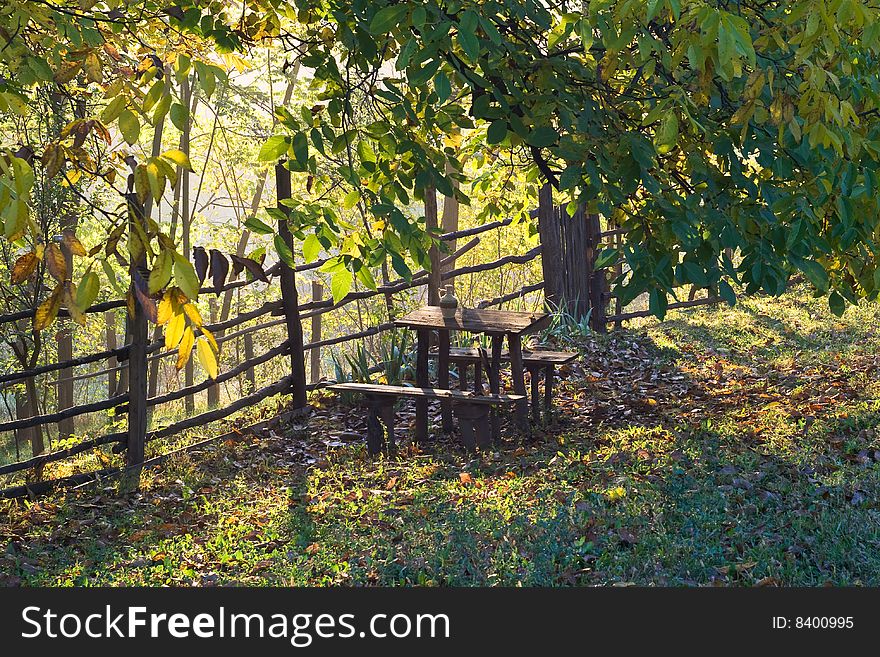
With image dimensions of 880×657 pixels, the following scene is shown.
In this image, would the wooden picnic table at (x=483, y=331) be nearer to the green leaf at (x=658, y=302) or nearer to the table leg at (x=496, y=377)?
the table leg at (x=496, y=377)

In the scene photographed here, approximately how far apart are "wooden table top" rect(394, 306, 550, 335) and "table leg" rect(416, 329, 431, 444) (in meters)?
0.15

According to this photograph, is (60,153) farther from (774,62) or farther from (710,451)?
(710,451)

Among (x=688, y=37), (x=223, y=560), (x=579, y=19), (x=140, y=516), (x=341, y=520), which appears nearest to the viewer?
(x=688, y=37)

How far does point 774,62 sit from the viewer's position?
360 centimetres

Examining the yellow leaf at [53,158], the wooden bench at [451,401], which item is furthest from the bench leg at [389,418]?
the yellow leaf at [53,158]

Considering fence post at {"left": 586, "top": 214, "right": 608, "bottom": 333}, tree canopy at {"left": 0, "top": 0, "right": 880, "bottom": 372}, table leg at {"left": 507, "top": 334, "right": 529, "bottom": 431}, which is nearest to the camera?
tree canopy at {"left": 0, "top": 0, "right": 880, "bottom": 372}

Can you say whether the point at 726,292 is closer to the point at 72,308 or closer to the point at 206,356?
the point at 206,356

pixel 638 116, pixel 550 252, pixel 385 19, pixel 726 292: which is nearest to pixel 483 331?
pixel 638 116

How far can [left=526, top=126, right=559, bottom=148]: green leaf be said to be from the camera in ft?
11.8

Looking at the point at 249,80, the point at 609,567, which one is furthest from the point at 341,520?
the point at 249,80

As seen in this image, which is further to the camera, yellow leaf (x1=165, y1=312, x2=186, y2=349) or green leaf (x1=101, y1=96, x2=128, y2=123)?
green leaf (x1=101, y1=96, x2=128, y2=123)

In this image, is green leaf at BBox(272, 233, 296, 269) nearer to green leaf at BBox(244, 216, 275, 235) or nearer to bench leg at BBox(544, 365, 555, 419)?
green leaf at BBox(244, 216, 275, 235)

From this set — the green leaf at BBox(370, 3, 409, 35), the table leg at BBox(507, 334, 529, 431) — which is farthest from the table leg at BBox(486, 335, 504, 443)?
the green leaf at BBox(370, 3, 409, 35)

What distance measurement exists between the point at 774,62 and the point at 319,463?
4.57 m
